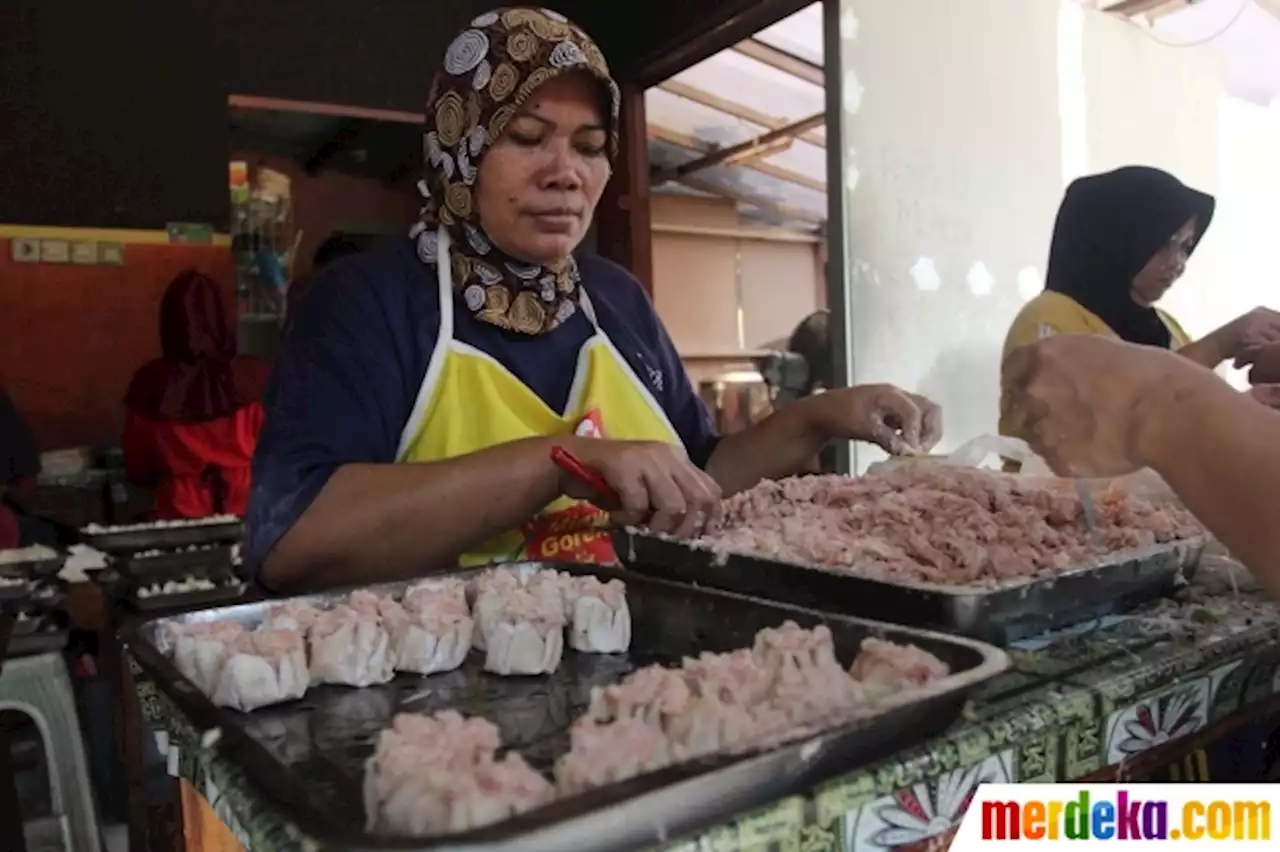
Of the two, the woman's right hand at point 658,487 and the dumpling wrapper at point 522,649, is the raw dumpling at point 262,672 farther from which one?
the woman's right hand at point 658,487

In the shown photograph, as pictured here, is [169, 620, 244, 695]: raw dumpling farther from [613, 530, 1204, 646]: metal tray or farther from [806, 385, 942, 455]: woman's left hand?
[806, 385, 942, 455]: woman's left hand

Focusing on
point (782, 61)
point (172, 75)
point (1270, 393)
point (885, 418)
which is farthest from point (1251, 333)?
point (172, 75)

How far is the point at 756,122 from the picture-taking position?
588 cm

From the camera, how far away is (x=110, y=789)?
2896mm

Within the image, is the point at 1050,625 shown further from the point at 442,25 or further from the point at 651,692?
the point at 442,25

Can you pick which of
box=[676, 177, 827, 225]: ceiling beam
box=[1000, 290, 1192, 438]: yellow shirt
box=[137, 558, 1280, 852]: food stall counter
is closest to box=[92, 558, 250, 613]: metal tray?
box=[137, 558, 1280, 852]: food stall counter

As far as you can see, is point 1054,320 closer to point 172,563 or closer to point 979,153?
point 979,153

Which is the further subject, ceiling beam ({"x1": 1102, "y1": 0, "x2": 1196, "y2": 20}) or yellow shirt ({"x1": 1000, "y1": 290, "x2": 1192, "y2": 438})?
ceiling beam ({"x1": 1102, "y1": 0, "x2": 1196, "y2": 20})

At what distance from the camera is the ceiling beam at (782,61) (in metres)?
4.67

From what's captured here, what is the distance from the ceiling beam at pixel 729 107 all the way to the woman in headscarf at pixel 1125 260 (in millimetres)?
2816

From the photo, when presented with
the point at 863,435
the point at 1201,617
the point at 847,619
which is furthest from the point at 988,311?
the point at 847,619

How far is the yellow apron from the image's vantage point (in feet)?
4.51

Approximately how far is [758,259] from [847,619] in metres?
7.46

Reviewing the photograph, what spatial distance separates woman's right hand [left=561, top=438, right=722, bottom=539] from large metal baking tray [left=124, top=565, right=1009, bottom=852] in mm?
96
